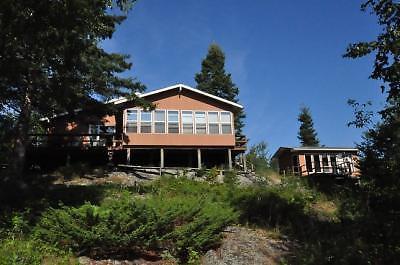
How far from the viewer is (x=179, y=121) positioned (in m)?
36.2

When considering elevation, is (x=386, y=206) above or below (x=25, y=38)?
below

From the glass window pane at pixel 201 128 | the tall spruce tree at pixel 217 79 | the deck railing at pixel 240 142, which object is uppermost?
the tall spruce tree at pixel 217 79

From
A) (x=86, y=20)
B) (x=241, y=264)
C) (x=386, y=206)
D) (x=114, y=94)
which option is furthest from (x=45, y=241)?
(x=114, y=94)

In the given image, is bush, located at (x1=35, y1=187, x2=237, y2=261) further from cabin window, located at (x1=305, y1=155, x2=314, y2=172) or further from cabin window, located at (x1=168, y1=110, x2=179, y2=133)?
cabin window, located at (x1=305, y1=155, x2=314, y2=172)

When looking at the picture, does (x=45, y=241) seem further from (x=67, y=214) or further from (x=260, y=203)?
(x=260, y=203)

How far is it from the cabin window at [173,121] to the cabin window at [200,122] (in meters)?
1.59

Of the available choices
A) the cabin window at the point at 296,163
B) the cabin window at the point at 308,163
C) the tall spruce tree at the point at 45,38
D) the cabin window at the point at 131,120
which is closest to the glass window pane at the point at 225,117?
the cabin window at the point at 131,120

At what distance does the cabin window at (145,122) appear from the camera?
35219 millimetres

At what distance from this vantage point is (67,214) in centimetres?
1413

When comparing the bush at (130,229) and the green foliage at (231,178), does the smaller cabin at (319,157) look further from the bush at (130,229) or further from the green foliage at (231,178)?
the bush at (130,229)

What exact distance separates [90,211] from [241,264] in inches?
188

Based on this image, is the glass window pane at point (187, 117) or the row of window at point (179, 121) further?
the glass window pane at point (187, 117)

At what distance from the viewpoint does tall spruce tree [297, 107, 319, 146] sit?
252 feet

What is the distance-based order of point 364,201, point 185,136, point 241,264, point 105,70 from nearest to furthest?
point 241,264 < point 364,201 < point 105,70 < point 185,136
